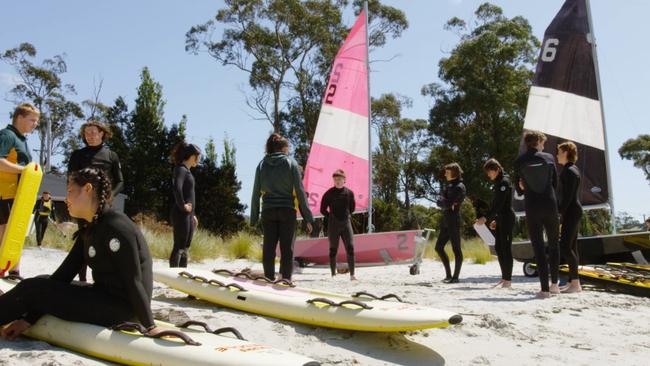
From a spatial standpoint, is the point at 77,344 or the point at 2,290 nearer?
the point at 77,344

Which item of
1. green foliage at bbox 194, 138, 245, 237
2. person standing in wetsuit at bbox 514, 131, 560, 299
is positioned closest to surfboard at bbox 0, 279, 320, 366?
person standing in wetsuit at bbox 514, 131, 560, 299

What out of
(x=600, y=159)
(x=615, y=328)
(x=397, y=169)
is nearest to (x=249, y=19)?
(x=397, y=169)

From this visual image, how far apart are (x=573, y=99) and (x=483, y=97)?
54.1 ft

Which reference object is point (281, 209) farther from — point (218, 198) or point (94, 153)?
point (218, 198)

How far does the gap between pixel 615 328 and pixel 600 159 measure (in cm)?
622

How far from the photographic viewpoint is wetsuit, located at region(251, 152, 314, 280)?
5.48 metres

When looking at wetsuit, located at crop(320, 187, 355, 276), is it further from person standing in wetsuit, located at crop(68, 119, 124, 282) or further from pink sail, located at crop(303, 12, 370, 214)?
pink sail, located at crop(303, 12, 370, 214)

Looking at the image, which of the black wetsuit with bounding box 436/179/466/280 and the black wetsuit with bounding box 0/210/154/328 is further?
the black wetsuit with bounding box 436/179/466/280

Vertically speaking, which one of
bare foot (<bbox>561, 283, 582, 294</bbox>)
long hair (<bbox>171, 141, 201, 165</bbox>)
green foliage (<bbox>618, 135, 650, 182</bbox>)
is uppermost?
green foliage (<bbox>618, 135, 650, 182</bbox>)

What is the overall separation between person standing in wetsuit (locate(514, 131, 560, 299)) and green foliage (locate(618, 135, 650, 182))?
31.1 meters

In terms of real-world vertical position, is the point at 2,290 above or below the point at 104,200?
below

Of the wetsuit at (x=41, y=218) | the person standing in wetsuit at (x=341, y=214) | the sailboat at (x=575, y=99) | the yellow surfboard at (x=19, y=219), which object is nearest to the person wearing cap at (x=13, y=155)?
the yellow surfboard at (x=19, y=219)

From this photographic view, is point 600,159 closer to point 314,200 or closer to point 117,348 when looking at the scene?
point 314,200

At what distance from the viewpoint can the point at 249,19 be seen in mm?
28312
